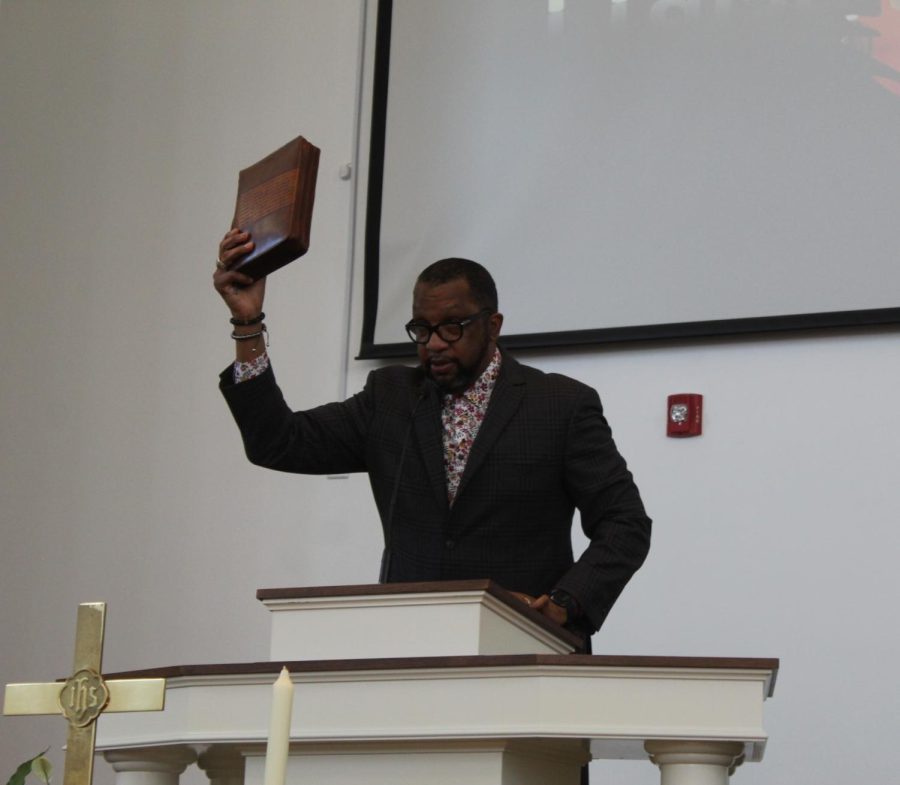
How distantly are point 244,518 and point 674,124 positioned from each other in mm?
1788

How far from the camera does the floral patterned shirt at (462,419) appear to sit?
2.81 meters

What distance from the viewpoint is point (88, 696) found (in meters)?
1.29

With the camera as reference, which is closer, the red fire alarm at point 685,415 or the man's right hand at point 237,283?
the man's right hand at point 237,283

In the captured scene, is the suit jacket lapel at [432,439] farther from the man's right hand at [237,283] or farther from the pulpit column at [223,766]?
the pulpit column at [223,766]

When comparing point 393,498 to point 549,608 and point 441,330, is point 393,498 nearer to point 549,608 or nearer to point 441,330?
point 441,330

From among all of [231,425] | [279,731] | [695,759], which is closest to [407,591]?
[695,759]

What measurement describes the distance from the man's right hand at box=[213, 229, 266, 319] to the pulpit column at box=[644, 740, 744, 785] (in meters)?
1.07

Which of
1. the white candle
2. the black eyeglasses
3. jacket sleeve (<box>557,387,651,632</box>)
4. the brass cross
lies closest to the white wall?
jacket sleeve (<box>557,387,651,632</box>)

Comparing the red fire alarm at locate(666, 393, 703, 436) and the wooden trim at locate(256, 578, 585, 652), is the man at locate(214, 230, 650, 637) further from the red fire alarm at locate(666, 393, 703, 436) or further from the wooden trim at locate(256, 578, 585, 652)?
the red fire alarm at locate(666, 393, 703, 436)

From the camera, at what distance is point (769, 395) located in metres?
4.27

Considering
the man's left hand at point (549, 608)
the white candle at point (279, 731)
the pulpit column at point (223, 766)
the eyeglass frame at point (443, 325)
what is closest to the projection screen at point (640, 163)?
the eyeglass frame at point (443, 325)

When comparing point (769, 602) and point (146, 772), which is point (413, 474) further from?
point (769, 602)

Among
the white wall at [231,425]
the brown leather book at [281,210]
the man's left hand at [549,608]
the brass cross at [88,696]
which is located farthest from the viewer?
the white wall at [231,425]

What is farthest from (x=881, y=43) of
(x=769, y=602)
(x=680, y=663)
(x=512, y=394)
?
(x=680, y=663)
